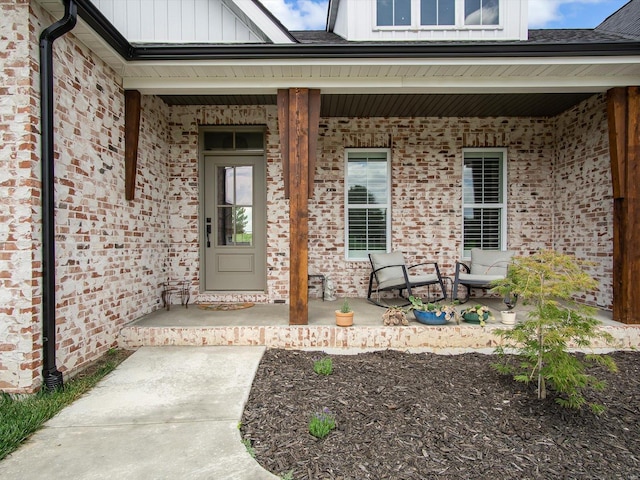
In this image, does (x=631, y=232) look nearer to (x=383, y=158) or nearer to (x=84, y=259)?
(x=383, y=158)

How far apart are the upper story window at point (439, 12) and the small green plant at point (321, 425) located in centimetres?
536

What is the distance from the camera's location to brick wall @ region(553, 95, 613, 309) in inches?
197

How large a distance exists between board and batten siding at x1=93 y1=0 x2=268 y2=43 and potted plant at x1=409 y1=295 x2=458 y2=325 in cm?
415

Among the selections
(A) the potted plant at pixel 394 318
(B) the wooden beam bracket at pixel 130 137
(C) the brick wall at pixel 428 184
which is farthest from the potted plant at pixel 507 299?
(B) the wooden beam bracket at pixel 130 137

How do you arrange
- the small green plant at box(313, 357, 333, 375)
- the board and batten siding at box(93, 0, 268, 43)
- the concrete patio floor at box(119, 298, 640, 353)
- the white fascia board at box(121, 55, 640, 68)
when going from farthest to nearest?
the board and batten siding at box(93, 0, 268, 43) < the concrete patio floor at box(119, 298, 640, 353) < the white fascia board at box(121, 55, 640, 68) < the small green plant at box(313, 357, 333, 375)

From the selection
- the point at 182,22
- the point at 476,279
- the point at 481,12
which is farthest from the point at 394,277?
the point at 182,22

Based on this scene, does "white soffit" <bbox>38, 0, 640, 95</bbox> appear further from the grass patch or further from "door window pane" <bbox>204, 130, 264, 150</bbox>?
the grass patch

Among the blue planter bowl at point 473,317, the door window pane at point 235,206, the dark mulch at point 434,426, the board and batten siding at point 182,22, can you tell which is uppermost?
the board and batten siding at point 182,22

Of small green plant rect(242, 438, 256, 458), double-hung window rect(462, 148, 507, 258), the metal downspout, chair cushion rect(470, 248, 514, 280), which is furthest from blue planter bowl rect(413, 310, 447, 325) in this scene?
the metal downspout

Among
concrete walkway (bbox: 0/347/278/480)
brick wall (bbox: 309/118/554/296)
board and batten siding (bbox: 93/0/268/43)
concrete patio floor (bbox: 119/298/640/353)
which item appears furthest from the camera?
brick wall (bbox: 309/118/554/296)

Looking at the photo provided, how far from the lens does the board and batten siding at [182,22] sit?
4.78 m

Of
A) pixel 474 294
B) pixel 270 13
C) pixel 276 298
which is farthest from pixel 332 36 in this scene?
pixel 474 294

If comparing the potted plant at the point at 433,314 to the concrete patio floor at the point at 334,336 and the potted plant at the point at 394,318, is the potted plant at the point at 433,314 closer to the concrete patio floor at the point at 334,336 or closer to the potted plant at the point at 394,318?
the concrete patio floor at the point at 334,336

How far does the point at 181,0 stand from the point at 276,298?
14.0 ft
